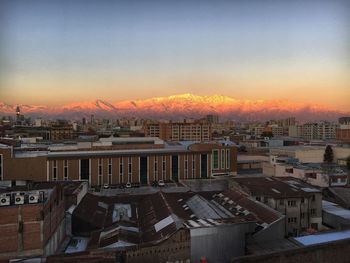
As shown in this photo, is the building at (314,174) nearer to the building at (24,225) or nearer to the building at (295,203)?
the building at (295,203)

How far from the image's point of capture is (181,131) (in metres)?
60.7

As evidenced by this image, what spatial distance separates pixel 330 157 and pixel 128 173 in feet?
70.4

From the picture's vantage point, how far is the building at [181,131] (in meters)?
60.5

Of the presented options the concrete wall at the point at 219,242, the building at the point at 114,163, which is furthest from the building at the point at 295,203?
the building at the point at 114,163

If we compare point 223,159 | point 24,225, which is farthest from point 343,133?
point 24,225

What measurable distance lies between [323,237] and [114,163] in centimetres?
1432

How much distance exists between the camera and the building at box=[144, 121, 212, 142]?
60.5m

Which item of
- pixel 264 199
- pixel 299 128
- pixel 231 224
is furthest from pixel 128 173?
pixel 299 128

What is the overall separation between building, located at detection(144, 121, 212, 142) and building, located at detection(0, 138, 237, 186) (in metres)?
33.9

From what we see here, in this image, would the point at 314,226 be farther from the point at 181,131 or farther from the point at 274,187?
the point at 181,131

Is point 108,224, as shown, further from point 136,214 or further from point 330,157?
point 330,157

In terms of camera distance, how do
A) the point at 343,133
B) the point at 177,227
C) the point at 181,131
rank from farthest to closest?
1. the point at 181,131
2. the point at 343,133
3. the point at 177,227

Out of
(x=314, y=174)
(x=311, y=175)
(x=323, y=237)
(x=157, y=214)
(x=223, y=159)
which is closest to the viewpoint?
(x=323, y=237)

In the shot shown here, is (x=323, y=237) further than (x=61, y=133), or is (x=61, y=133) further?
(x=61, y=133)
